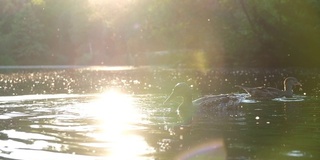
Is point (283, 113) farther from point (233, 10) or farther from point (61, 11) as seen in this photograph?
point (61, 11)

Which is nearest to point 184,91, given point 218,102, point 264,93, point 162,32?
point 218,102

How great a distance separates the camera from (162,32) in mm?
70562

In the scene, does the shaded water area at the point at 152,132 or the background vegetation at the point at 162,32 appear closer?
the shaded water area at the point at 152,132

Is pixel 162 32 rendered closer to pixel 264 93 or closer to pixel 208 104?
pixel 264 93

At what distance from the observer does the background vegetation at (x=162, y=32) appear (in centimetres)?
5625

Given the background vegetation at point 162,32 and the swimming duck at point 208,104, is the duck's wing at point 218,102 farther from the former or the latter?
the background vegetation at point 162,32

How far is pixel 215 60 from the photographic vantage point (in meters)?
65.6

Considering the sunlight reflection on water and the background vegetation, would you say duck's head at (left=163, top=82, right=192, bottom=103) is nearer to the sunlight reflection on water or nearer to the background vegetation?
the sunlight reflection on water

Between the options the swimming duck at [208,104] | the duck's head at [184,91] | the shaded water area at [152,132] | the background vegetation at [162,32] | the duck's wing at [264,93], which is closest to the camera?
the shaded water area at [152,132]

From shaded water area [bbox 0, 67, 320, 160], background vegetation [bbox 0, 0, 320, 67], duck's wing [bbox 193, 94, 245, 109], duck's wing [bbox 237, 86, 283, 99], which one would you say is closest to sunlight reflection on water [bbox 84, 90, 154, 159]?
shaded water area [bbox 0, 67, 320, 160]

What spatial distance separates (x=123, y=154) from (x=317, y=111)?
929 cm

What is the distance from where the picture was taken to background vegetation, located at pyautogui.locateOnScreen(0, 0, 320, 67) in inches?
2215

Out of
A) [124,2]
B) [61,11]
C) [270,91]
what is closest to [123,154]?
[270,91]

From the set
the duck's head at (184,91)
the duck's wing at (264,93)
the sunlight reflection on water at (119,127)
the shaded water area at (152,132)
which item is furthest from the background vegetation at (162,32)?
the shaded water area at (152,132)
